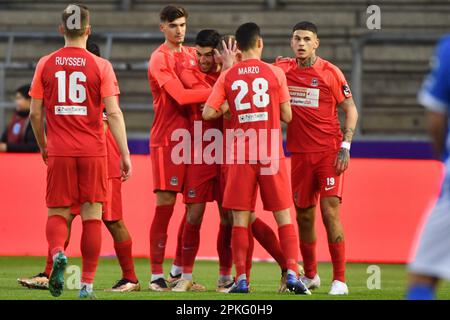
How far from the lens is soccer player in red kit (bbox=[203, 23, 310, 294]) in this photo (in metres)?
8.73

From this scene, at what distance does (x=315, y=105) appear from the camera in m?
9.45

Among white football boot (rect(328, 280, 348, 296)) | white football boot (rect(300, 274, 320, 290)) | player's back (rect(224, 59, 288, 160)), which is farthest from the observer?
white football boot (rect(300, 274, 320, 290))

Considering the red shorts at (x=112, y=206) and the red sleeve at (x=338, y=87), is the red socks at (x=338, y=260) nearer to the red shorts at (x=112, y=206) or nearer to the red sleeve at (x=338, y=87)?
the red sleeve at (x=338, y=87)

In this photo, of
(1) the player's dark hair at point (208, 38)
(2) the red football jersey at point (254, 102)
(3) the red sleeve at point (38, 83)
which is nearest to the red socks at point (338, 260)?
(2) the red football jersey at point (254, 102)

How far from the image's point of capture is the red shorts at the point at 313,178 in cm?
927

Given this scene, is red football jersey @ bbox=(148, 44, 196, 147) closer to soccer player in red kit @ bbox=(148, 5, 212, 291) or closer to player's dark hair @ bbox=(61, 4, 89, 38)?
soccer player in red kit @ bbox=(148, 5, 212, 291)

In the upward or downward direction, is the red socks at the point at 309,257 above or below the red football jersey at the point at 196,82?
below

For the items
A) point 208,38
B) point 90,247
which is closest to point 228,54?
point 208,38

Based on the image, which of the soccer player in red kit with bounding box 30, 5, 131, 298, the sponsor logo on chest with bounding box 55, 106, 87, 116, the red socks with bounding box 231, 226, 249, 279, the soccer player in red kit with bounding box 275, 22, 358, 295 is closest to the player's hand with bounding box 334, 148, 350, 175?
the soccer player in red kit with bounding box 275, 22, 358, 295

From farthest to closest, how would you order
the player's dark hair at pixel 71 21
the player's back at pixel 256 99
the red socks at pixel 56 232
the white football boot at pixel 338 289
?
the white football boot at pixel 338 289
the player's back at pixel 256 99
the red socks at pixel 56 232
the player's dark hair at pixel 71 21

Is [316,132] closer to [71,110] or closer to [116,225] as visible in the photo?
[116,225]

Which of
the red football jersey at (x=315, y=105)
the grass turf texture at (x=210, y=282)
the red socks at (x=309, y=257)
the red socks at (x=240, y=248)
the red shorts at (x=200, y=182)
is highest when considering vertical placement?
the red football jersey at (x=315, y=105)

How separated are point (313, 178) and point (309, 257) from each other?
2.30 ft

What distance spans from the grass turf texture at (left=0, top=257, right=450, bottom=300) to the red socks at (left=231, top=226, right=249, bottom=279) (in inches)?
8.3
